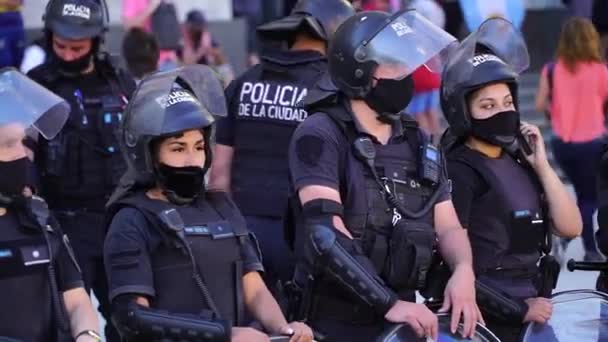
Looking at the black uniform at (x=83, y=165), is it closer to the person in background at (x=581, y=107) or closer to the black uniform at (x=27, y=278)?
the black uniform at (x=27, y=278)

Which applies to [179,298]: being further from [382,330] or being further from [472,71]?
[472,71]

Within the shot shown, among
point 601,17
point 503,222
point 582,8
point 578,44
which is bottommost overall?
point 601,17

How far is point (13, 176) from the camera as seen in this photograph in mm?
4957

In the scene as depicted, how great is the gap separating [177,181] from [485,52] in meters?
1.59

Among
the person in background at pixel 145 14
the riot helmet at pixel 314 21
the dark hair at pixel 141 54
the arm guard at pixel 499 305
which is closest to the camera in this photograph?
the arm guard at pixel 499 305

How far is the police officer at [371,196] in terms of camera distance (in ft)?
16.8

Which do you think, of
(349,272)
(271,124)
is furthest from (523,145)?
(271,124)

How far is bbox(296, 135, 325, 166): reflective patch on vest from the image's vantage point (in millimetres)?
5227

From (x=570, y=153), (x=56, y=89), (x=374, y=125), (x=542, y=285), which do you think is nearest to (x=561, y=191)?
(x=542, y=285)

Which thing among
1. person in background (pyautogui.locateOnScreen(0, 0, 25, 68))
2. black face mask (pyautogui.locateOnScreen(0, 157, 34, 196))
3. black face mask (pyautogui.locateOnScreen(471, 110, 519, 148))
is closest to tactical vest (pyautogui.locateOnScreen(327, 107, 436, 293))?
black face mask (pyautogui.locateOnScreen(471, 110, 519, 148))

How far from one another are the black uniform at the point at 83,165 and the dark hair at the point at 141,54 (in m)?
2.71

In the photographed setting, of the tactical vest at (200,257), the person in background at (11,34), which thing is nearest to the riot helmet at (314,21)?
the tactical vest at (200,257)

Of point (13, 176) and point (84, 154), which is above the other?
point (13, 176)

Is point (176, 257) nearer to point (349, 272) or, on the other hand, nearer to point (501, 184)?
point (349, 272)
